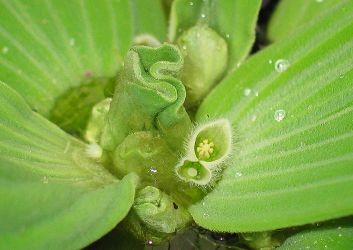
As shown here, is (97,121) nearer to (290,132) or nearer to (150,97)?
(150,97)

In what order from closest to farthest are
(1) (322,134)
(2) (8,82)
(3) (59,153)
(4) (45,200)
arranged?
1. (4) (45,200)
2. (1) (322,134)
3. (3) (59,153)
4. (2) (8,82)

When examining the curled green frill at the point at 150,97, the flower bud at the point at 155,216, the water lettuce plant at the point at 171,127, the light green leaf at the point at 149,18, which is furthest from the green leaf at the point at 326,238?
the light green leaf at the point at 149,18

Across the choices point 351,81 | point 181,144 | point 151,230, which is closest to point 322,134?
point 351,81

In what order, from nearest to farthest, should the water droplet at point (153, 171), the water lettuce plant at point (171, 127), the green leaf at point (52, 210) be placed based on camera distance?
the green leaf at point (52, 210)
the water lettuce plant at point (171, 127)
the water droplet at point (153, 171)

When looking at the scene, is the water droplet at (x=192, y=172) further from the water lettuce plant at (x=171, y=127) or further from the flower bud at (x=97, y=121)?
the flower bud at (x=97, y=121)

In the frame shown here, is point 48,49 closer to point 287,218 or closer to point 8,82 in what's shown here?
point 8,82

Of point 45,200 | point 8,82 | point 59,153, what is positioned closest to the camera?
point 45,200
